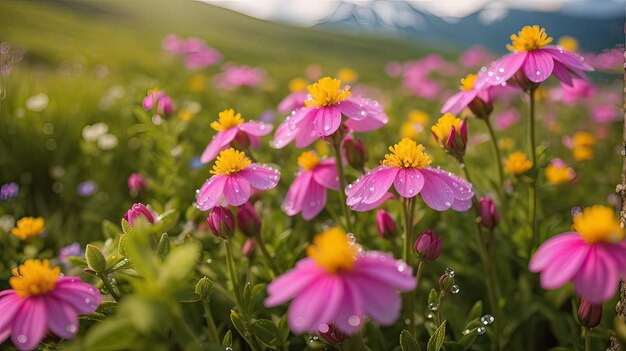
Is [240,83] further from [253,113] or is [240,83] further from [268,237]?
[268,237]

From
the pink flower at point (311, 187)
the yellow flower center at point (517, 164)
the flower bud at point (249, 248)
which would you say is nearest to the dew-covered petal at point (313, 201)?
the pink flower at point (311, 187)

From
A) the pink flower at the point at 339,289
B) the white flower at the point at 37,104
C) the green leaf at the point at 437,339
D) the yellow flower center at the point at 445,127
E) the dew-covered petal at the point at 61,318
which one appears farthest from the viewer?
the white flower at the point at 37,104

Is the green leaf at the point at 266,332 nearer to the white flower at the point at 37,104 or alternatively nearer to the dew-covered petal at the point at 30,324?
the dew-covered petal at the point at 30,324

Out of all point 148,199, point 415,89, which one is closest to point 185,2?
point 415,89

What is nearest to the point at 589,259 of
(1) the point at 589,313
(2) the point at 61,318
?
(1) the point at 589,313

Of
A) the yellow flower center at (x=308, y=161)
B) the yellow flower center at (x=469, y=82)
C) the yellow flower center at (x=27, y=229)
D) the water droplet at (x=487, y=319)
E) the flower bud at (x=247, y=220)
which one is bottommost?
the yellow flower center at (x=27, y=229)

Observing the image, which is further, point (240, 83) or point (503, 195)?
point (240, 83)
